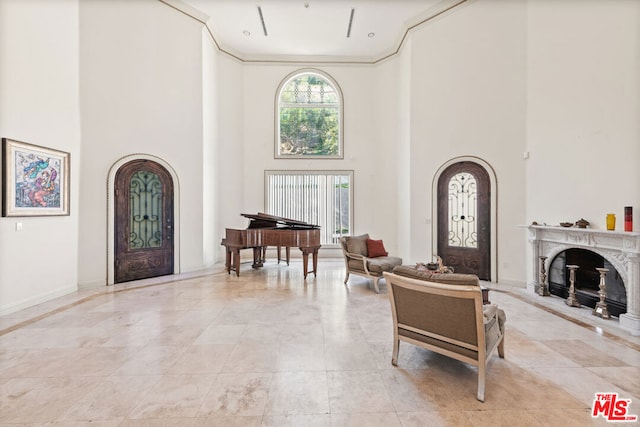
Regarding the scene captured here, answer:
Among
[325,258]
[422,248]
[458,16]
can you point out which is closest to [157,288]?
[325,258]

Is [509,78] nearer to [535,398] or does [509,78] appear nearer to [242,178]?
[535,398]

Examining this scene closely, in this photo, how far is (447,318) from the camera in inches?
85.5

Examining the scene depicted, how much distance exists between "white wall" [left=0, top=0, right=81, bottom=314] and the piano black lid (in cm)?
297

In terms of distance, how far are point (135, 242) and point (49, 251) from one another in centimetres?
126

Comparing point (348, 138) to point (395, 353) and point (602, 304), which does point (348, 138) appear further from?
point (395, 353)

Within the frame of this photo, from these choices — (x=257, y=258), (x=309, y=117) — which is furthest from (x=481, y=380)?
(x=309, y=117)

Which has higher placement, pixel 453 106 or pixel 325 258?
pixel 453 106

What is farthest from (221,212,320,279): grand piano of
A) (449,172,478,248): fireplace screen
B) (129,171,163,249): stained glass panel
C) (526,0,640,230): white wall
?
(526,0,640,230): white wall

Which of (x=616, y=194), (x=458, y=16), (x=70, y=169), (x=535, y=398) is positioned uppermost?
(x=458, y=16)

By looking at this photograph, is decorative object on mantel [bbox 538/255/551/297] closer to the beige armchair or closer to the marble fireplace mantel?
the marble fireplace mantel

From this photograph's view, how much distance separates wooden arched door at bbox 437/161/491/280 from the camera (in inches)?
213

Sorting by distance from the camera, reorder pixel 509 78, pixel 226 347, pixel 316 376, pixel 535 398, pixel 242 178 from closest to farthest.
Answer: pixel 535 398 → pixel 316 376 → pixel 226 347 → pixel 509 78 → pixel 242 178

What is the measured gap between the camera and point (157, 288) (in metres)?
4.91

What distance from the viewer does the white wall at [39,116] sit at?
145 inches
